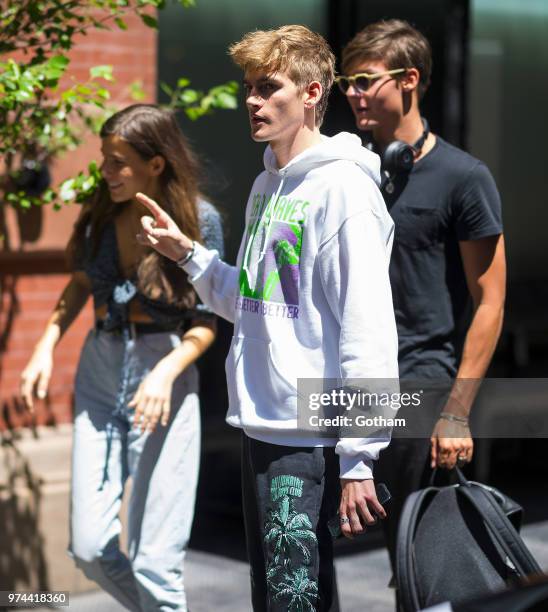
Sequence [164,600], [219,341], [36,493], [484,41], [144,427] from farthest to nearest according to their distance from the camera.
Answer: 1. [484,41]
2. [219,341]
3. [36,493]
4. [164,600]
5. [144,427]

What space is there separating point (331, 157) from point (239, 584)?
298 cm

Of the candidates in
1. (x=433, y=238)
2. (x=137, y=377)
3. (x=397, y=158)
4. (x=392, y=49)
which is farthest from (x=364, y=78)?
(x=137, y=377)

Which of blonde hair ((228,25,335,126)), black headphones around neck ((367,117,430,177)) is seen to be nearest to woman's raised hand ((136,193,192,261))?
blonde hair ((228,25,335,126))

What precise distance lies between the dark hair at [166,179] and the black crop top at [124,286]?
4cm

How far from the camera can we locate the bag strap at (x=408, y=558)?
334 centimetres

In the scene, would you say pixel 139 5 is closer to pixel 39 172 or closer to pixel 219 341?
Answer: pixel 39 172

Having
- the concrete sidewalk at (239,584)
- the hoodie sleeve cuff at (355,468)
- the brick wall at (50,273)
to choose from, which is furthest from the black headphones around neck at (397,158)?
the concrete sidewalk at (239,584)

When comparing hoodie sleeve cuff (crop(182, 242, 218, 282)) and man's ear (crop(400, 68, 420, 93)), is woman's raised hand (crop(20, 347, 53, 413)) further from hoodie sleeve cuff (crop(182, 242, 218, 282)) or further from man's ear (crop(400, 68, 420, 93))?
man's ear (crop(400, 68, 420, 93))

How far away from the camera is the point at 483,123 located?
746cm

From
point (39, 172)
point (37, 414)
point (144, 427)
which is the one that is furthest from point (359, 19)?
point (144, 427)

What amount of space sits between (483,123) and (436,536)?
4335 mm

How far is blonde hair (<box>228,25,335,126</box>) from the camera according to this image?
3367 mm

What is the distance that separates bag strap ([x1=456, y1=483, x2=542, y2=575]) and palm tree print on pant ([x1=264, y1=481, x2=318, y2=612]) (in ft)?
1.67

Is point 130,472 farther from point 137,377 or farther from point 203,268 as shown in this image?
point 203,268
